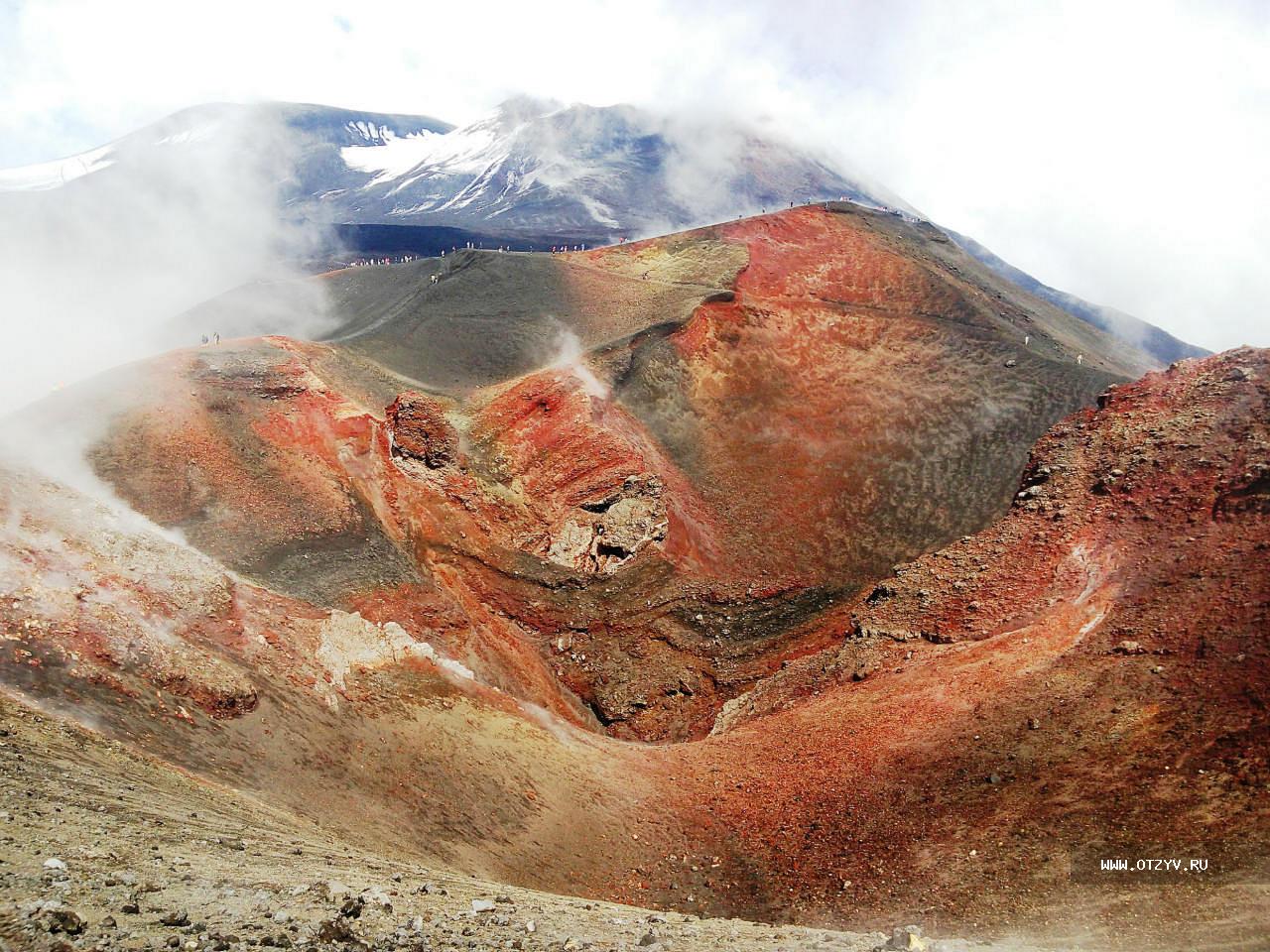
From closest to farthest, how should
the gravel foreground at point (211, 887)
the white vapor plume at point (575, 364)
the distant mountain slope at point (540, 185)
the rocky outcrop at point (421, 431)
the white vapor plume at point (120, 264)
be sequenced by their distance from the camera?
the gravel foreground at point (211, 887) → the rocky outcrop at point (421, 431) → the white vapor plume at point (575, 364) → the white vapor plume at point (120, 264) → the distant mountain slope at point (540, 185)

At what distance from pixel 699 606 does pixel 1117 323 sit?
9779cm

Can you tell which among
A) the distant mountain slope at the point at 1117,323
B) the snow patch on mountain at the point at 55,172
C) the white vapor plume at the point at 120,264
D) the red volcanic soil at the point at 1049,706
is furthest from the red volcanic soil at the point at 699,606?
the snow patch on mountain at the point at 55,172

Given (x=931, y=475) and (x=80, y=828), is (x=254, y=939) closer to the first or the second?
(x=80, y=828)

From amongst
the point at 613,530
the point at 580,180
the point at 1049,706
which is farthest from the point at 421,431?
the point at 580,180

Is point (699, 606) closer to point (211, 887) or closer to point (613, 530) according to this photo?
point (613, 530)

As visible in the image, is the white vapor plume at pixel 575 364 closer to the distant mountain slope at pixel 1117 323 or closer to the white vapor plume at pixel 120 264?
the white vapor plume at pixel 120 264

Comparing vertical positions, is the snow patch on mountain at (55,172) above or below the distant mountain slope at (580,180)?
below

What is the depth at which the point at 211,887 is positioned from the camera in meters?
7.99

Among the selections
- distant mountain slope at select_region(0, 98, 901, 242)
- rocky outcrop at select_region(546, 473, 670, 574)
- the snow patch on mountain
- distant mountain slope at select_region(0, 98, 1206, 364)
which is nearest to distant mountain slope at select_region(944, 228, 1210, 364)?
distant mountain slope at select_region(0, 98, 1206, 364)

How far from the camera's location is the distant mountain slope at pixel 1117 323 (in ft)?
301

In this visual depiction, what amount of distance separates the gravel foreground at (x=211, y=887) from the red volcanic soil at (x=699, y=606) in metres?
1.90

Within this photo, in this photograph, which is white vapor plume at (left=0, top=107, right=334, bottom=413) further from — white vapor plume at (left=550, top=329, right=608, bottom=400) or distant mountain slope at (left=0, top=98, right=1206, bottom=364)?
white vapor plume at (left=550, top=329, right=608, bottom=400)

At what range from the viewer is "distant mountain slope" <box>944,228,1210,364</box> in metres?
91.9

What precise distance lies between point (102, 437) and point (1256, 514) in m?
29.1
